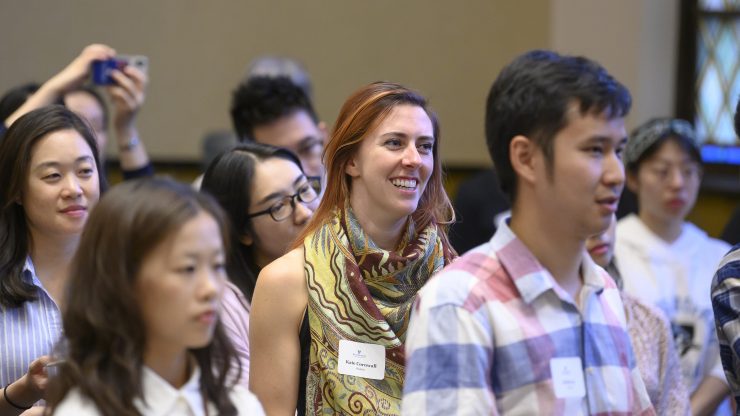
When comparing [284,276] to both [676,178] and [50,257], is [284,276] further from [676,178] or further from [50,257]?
[676,178]

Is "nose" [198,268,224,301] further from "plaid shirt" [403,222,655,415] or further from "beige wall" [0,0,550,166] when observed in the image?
"beige wall" [0,0,550,166]

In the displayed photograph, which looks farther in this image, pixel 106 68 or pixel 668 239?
pixel 668 239

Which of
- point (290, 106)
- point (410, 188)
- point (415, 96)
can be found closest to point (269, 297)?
point (410, 188)

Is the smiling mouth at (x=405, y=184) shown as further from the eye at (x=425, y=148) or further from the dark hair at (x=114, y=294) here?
the dark hair at (x=114, y=294)

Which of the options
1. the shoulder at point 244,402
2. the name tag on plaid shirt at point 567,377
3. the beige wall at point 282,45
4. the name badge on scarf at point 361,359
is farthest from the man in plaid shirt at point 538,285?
the beige wall at point 282,45

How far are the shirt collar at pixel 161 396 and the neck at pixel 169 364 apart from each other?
0.05ft

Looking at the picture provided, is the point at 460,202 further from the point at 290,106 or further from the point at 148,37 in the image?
the point at 148,37

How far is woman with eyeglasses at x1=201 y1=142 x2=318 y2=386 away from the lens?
3117 millimetres

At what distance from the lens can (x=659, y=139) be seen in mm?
4145

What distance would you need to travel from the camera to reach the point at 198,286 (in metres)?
1.77

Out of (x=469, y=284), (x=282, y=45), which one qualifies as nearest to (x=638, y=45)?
(x=282, y=45)

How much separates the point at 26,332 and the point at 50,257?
22 centimetres

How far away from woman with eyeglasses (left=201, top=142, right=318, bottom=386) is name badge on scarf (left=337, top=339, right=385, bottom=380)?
1.90 ft

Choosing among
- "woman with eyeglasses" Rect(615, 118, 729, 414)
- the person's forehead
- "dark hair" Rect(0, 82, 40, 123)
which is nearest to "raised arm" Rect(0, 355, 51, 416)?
"dark hair" Rect(0, 82, 40, 123)
